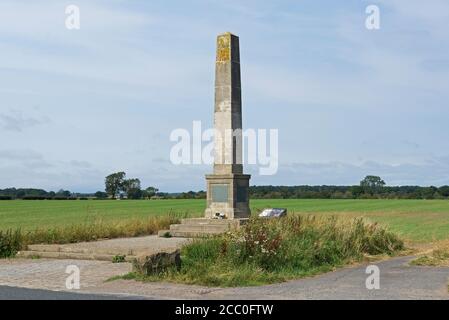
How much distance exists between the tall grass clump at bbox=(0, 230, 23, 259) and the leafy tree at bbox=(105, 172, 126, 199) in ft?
324

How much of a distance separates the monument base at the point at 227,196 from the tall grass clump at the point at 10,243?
7.67m

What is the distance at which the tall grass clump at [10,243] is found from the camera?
17.9 meters

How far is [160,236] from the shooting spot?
2294cm

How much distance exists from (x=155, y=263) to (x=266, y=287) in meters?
2.48

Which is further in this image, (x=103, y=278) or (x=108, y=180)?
(x=108, y=180)

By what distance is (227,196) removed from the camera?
2367 centimetres

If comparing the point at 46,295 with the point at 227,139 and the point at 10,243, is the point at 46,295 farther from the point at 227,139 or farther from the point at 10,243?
the point at 227,139

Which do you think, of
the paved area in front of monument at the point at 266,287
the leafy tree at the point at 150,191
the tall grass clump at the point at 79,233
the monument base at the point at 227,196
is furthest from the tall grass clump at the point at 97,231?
the leafy tree at the point at 150,191

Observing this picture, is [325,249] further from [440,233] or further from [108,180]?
[108,180]

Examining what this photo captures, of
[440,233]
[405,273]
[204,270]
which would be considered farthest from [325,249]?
[440,233]

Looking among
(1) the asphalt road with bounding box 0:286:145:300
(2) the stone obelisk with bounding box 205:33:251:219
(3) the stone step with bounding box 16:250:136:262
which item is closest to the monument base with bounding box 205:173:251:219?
(2) the stone obelisk with bounding box 205:33:251:219

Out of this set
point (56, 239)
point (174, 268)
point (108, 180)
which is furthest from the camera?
point (108, 180)

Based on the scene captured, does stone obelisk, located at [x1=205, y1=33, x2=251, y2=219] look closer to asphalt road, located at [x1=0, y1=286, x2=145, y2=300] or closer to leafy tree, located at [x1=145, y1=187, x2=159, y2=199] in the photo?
asphalt road, located at [x1=0, y1=286, x2=145, y2=300]
